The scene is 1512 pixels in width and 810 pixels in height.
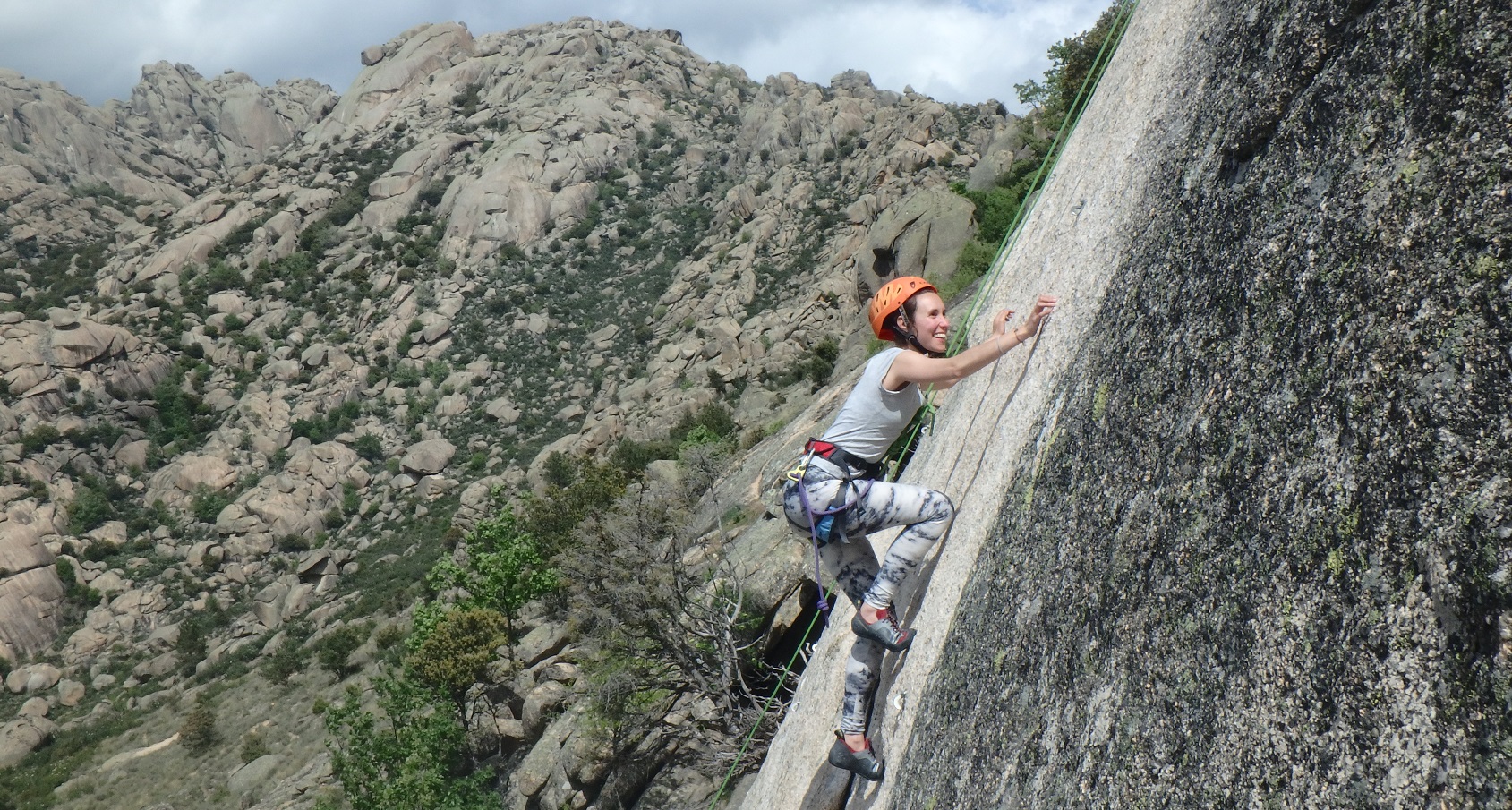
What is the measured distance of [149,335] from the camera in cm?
6575

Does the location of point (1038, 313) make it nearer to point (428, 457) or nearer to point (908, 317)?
point (908, 317)

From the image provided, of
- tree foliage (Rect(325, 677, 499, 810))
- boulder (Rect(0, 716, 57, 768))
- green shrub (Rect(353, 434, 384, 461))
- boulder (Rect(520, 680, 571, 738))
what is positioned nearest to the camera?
tree foliage (Rect(325, 677, 499, 810))

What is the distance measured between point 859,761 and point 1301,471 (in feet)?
9.61

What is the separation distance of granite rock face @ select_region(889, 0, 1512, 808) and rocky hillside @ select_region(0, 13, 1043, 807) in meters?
13.6

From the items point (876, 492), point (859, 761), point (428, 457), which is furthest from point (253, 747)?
point (876, 492)

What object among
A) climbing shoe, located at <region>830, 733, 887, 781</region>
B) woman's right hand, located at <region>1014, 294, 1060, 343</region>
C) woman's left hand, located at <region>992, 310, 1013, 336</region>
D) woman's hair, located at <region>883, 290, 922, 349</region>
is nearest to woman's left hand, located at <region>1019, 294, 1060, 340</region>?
woman's right hand, located at <region>1014, 294, 1060, 343</region>

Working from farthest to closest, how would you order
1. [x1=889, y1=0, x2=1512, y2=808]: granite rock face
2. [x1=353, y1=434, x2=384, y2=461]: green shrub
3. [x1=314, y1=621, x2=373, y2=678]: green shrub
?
1. [x1=353, y1=434, x2=384, y2=461]: green shrub
2. [x1=314, y1=621, x2=373, y2=678]: green shrub
3. [x1=889, y1=0, x2=1512, y2=808]: granite rock face

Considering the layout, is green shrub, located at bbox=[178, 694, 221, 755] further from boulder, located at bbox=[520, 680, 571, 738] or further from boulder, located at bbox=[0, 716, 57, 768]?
boulder, located at bbox=[520, 680, 571, 738]

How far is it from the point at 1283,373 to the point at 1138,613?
2.26ft

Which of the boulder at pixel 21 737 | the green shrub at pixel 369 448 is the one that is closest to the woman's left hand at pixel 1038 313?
the boulder at pixel 21 737

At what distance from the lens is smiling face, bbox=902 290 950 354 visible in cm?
394

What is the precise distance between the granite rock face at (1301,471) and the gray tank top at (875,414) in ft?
4.01

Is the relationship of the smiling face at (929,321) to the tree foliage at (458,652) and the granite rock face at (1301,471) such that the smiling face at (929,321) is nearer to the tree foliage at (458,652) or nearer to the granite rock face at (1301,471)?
the granite rock face at (1301,471)

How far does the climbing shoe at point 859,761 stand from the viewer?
394 cm
